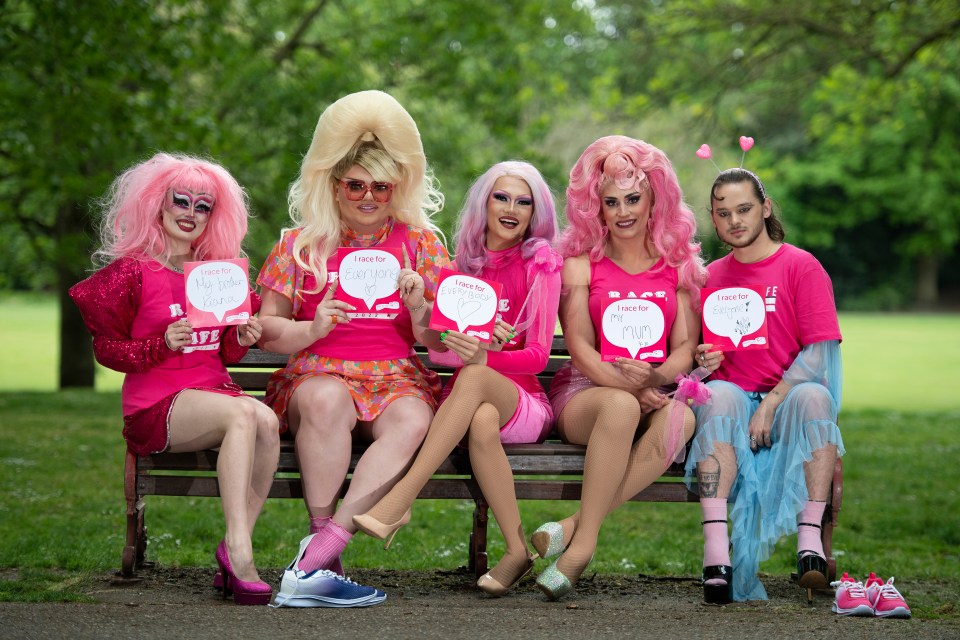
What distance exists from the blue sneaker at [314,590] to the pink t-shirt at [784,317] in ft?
5.47

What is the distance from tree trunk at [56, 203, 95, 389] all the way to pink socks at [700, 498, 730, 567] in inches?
351

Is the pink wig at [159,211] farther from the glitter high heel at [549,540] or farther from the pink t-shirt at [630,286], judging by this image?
the glitter high heel at [549,540]

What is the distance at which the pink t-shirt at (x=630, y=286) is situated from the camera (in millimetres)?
4418

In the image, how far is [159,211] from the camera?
4301 millimetres

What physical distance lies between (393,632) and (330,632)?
0.64 ft

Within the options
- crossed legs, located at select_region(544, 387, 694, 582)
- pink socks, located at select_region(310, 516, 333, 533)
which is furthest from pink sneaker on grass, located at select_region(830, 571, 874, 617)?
pink socks, located at select_region(310, 516, 333, 533)

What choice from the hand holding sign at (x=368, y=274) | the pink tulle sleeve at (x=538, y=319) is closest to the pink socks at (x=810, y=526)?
the pink tulle sleeve at (x=538, y=319)

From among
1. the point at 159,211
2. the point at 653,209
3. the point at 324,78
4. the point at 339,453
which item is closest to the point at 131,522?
the point at 339,453

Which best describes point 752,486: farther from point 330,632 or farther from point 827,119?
point 827,119

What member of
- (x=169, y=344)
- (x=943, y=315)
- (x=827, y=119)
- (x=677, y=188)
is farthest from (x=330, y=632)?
(x=943, y=315)

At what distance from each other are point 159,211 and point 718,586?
2.49 m

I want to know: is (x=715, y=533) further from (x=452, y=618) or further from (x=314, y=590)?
(x=314, y=590)

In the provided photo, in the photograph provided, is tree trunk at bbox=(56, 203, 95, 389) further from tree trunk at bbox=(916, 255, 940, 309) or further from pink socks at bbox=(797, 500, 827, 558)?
tree trunk at bbox=(916, 255, 940, 309)

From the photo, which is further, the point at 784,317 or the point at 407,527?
the point at 407,527
